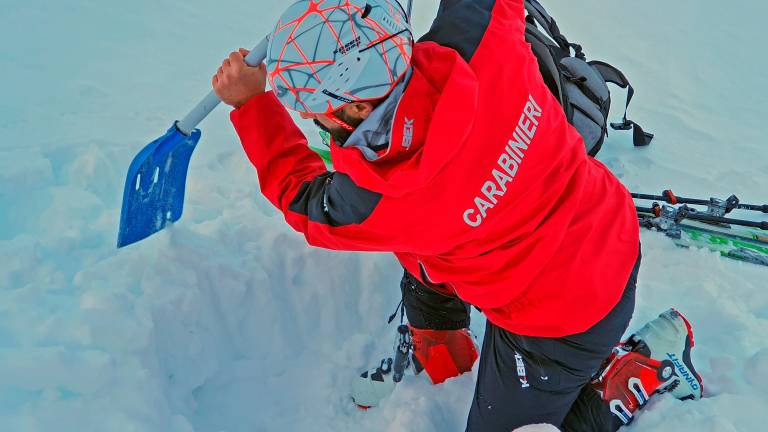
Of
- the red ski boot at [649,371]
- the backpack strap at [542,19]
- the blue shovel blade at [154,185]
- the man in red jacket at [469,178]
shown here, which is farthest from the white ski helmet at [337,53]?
the red ski boot at [649,371]

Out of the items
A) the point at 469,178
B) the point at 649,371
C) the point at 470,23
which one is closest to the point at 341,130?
the point at 469,178

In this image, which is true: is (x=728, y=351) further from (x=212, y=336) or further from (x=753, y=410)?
(x=212, y=336)

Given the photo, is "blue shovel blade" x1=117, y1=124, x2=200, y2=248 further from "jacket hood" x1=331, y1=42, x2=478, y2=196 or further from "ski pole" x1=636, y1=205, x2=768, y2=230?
"ski pole" x1=636, y1=205, x2=768, y2=230

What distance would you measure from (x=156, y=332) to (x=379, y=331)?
1.03 m

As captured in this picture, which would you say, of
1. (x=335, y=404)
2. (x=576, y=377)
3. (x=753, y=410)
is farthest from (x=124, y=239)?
(x=753, y=410)

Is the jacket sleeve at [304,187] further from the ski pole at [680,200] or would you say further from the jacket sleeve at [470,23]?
the ski pole at [680,200]

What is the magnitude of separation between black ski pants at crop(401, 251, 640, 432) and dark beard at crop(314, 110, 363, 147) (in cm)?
89

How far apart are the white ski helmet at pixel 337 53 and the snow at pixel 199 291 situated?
4.01 feet

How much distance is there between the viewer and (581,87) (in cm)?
203

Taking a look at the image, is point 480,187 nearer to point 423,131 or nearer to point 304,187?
point 423,131

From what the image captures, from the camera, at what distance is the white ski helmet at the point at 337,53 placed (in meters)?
1.19

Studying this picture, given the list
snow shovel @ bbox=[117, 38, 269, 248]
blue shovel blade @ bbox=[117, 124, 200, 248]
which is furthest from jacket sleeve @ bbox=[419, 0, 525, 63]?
blue shovel blade @ bbox=[117, 124, 200, 248]

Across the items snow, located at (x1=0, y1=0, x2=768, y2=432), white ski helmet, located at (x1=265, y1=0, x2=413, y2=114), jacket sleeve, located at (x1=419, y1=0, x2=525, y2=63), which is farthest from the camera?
snow, located at (x1=0, y1=0, x2=768, y2=432)

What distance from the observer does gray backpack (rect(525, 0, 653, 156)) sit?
5.70 feet
